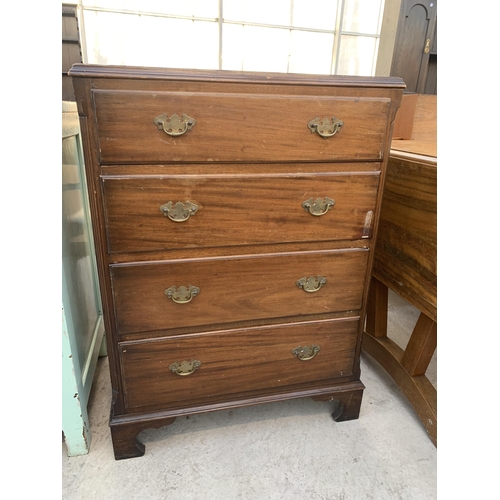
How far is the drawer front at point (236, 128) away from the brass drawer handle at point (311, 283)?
0.36m

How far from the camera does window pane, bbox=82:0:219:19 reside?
144 inches

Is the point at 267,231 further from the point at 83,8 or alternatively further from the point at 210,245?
the point at 83,8

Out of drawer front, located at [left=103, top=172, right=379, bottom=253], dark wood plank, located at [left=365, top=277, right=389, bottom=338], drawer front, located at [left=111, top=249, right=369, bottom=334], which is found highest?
drawer front, located at [left=103, top=172, right=379, bottom=253]

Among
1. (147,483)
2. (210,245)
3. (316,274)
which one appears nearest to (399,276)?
(316,274)

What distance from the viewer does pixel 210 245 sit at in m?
1.02

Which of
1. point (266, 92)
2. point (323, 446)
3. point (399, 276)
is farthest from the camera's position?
point (399, 276)

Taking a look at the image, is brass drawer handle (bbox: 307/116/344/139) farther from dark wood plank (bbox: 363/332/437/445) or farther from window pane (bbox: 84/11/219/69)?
window pane (bbox: 84/11/219/69)

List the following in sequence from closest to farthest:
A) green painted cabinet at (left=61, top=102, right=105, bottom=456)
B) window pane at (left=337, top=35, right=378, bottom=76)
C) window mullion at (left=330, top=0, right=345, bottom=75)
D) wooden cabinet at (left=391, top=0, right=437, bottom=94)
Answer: green painted cabinet at (left=61, top=102, right=105, bottom=456), wooden cabinet at (left=391, top=0, right=437, bottom=94), window mullion at (left=330, top=0, right=345, bottom=75), window pane at (left=337, top=35, right=378, bottom=76)

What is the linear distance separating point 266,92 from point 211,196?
294mm

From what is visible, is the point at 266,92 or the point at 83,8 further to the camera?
the point at 83,8

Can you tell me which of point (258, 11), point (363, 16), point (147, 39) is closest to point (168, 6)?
point (147, 39)

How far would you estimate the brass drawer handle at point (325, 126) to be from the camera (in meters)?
0.96

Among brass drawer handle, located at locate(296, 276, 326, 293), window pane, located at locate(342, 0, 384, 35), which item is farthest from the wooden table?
window pane, located at locate(342, 0, 384, 35)

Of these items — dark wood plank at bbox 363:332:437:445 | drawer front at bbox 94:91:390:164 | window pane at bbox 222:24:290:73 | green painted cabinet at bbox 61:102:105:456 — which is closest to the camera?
drawer front at bbox 94:91:390:164
